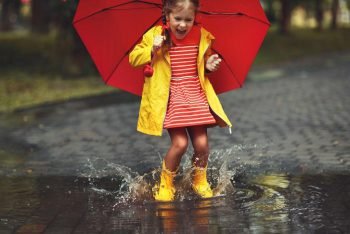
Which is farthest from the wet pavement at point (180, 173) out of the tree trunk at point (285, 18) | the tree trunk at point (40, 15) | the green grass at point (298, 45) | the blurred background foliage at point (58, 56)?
the tree trunk at point (285, 18)

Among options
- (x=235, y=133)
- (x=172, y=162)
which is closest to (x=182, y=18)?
(x=172, y=162)

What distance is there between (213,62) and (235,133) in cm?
416

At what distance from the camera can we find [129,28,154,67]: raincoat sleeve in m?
5.68

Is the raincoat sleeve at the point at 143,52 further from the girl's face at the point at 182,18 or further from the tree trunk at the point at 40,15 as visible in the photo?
the tree trunk at the point at 40,15

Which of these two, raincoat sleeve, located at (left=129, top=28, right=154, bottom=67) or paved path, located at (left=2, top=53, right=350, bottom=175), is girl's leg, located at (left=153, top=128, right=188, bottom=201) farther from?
paved path, located at (left=2, top=53, right=350, bottom=175)

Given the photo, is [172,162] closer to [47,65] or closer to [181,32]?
[181,32]

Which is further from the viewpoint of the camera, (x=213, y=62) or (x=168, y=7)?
(x=213, y=62)

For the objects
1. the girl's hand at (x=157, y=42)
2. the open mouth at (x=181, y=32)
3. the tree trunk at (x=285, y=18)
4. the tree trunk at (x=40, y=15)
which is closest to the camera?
the girl's hand at (x=157, y=42)

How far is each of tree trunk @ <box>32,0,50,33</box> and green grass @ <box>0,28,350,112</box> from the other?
5129 millimetres

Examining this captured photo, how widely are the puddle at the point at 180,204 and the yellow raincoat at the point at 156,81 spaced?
57 cm

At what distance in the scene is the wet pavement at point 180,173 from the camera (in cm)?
522

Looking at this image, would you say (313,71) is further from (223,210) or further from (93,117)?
(223,210)

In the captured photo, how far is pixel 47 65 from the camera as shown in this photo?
21.1 metres

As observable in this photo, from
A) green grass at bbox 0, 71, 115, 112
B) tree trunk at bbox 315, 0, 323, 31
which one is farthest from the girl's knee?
tree trunk at bbox 315, 0, 323, 31
